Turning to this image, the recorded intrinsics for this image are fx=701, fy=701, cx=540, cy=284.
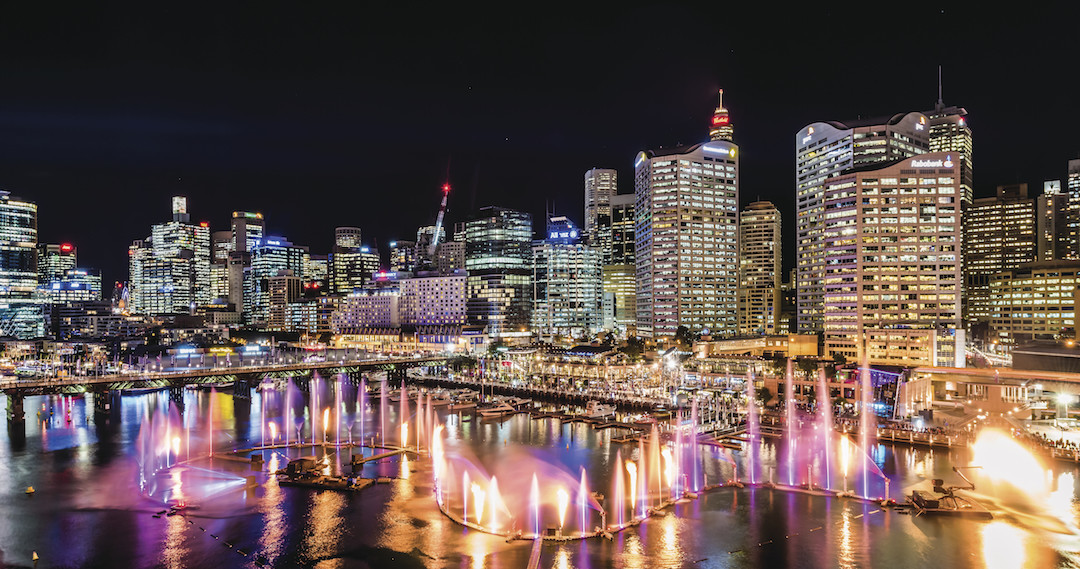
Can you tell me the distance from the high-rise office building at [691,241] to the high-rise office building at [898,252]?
145 feet

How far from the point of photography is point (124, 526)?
39938mm

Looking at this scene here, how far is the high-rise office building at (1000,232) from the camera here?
620ft

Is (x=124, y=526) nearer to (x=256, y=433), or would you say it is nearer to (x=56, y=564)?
(x=56, y=564)

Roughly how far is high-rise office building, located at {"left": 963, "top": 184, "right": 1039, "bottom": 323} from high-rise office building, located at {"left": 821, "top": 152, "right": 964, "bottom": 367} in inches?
3370

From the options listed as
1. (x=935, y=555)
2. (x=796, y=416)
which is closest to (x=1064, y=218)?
(x=796, y=416)

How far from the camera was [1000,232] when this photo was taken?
7589 inches

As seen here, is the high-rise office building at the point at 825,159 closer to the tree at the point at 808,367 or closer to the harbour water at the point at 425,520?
the tree at the point at 808,367

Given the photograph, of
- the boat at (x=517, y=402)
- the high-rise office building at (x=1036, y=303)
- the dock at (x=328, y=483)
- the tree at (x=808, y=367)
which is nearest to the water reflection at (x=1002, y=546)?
the dock at (x=328, y=483)

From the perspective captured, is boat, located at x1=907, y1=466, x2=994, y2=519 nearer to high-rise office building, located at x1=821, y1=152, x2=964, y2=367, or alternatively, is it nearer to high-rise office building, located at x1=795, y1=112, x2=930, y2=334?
high-rise office building, located at x1=821, y1=152, x2=964, y2=367

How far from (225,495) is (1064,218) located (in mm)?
217486

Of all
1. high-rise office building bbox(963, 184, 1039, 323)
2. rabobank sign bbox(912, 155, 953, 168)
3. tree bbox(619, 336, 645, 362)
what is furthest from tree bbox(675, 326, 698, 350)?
high-rise office building bbox(963, 184, 1039, 323)

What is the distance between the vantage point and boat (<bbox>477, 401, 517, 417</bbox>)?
276ft

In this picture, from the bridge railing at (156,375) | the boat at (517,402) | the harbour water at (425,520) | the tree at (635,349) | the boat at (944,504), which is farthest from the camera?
the tree at (635,349)

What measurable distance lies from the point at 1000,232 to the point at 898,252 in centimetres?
10679
